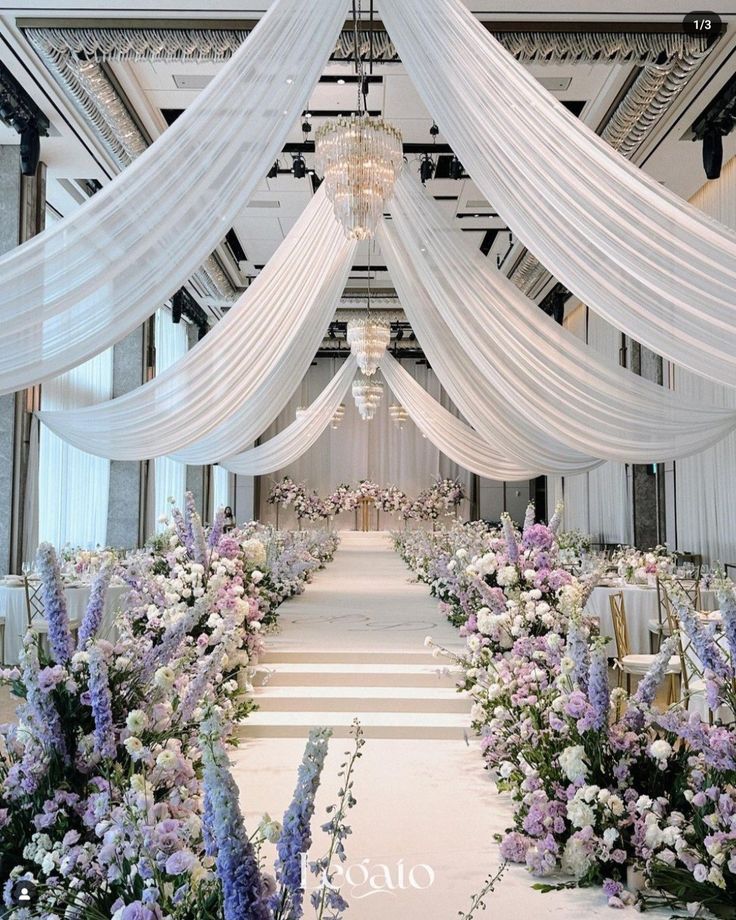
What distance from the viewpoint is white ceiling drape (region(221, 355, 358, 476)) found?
394 inches

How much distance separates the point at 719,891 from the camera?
2.73m

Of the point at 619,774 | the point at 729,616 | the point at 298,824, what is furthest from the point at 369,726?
the point at 298,824

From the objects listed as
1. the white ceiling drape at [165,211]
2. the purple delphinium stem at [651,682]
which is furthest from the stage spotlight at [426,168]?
the purple delphinium stem at [651,682]

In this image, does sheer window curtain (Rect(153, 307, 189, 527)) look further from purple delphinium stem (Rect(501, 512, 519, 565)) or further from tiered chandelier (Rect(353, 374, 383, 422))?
purple delphinium stem (Rect(501, 512, 519, 565))

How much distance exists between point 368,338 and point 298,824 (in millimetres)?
8468

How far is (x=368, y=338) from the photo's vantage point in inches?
386

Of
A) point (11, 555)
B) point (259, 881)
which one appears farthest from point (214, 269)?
point (259, 881)

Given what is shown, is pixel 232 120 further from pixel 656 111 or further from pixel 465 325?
pixel 656 111

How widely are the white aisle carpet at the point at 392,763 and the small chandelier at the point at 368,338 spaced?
2.86m

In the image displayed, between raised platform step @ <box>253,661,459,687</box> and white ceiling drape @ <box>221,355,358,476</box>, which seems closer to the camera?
raised platform step @ <box>253,661,459,687</box>

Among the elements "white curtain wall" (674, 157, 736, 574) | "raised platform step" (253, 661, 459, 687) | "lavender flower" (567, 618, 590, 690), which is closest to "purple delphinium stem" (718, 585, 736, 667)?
"lavender flower" (567, 618, 590, 690)

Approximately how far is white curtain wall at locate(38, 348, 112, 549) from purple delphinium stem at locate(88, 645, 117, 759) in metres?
8.36

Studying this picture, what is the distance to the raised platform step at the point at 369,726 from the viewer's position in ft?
16.9

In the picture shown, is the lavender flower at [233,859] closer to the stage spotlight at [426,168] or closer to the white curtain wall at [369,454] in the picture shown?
the stage spotlight at [426,168]
